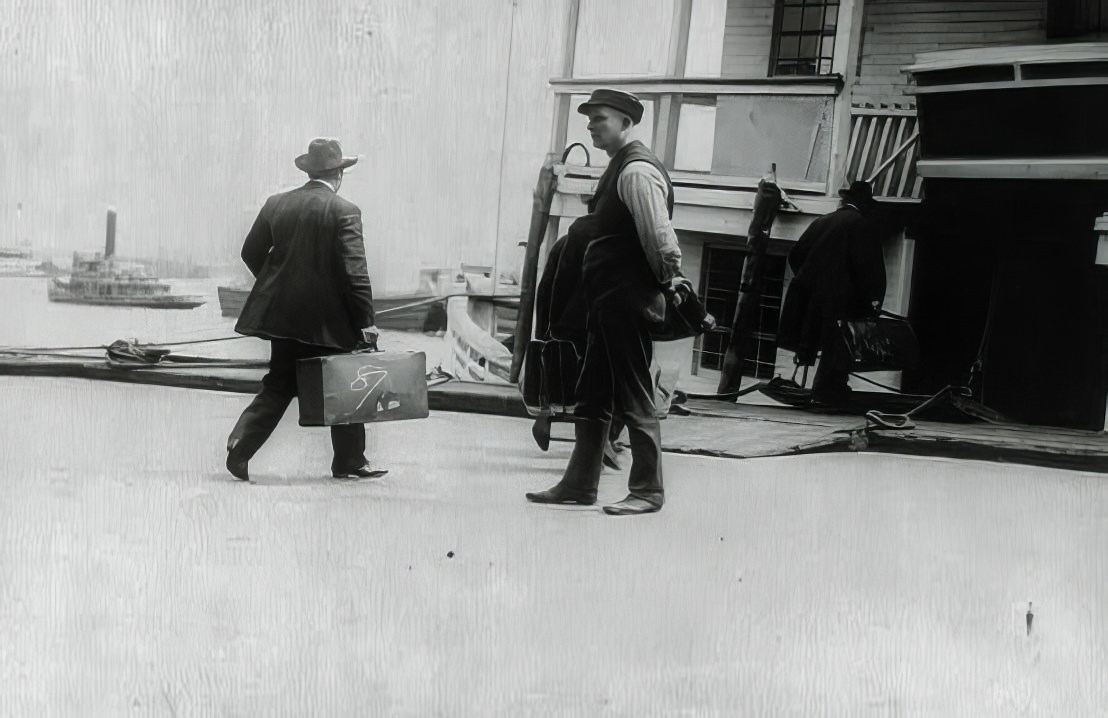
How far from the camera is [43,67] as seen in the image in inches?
118

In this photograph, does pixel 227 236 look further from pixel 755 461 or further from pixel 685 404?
pixel 755 461

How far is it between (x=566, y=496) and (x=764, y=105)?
1.20 m

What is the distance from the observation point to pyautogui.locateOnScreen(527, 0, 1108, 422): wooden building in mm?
2695

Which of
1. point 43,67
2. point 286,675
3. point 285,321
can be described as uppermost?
point 43,67

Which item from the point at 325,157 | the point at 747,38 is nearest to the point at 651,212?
the point at 747,38

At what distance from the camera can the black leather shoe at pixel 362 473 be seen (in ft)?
9.62

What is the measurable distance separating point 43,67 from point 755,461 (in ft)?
7.70

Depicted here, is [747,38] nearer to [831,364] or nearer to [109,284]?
[831,364]

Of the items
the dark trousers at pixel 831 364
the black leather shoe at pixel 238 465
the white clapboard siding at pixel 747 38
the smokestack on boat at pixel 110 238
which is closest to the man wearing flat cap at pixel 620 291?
the white clapboard siding at pixel 747 38

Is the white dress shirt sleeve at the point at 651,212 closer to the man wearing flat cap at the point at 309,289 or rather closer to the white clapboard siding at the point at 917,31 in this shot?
the white clapboard siding at the point at 917,31

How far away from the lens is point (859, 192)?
2756 mm

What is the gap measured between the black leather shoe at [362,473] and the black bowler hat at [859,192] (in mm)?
1487

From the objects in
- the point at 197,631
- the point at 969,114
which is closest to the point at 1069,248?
the point at 969,114

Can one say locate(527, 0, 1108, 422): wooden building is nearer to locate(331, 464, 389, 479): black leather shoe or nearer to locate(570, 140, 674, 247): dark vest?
locate(570, 140, 674, 247): dark vest
